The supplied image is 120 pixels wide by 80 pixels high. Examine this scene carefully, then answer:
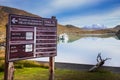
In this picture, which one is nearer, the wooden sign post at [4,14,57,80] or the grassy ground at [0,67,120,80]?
the wooden sign post at [4,14,57,80]

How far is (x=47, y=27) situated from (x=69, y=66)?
7.26 m

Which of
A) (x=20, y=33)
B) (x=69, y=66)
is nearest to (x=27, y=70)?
(x=69, y=66)

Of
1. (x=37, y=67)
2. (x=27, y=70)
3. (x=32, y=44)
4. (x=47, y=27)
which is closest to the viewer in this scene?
(x=32, y=44)

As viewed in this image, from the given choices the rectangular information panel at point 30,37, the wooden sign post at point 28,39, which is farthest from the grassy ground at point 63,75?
the rectangular information panel at point 30,37

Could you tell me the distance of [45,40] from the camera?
1098 cm

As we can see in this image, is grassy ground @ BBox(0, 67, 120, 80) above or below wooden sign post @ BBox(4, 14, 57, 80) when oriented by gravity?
below

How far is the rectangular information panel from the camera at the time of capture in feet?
31.2

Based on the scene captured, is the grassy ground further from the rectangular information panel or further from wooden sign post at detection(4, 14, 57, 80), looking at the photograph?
the rectangular information panel

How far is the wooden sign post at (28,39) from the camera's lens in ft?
31.0

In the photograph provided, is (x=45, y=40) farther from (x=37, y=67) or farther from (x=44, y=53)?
(x=37, y=67)

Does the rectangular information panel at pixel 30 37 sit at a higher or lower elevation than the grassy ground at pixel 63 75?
higher

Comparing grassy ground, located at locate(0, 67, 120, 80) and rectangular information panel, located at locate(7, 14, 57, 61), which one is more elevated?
rectangular information panel, located at locate(7, 14, 57, 61)

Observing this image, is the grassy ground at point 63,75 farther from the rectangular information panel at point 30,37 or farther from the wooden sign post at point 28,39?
the rectangular information panel at point 30,37

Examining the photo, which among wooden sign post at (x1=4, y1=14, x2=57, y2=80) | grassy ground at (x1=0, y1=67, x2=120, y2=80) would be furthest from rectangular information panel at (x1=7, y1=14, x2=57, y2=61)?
grassy ground at (x1=0, y1=67, x2=120, y2=80)
